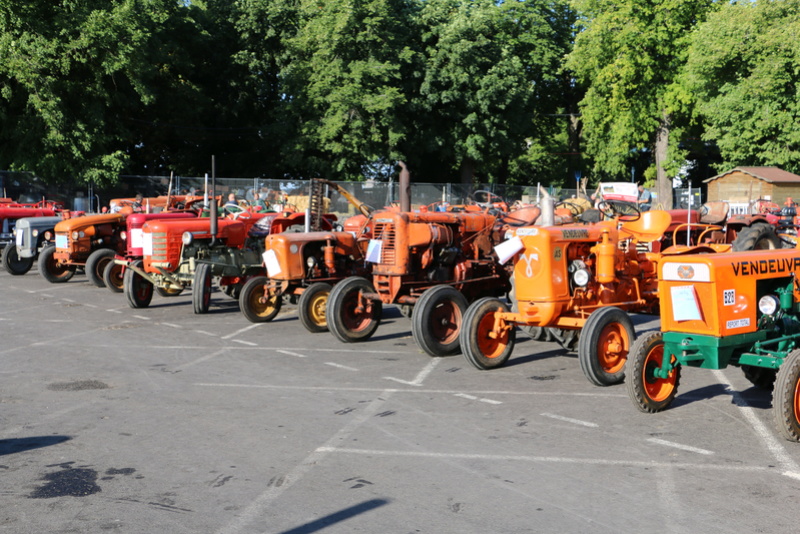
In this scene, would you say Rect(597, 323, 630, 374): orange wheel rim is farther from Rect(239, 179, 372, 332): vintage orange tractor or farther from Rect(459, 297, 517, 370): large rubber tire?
Rect(239, 179, 372, 332): vintage orange tractor

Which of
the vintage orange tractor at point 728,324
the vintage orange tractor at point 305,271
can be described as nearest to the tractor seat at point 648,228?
the vintage orange tractor at point 728,324

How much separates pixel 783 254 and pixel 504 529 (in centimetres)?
347

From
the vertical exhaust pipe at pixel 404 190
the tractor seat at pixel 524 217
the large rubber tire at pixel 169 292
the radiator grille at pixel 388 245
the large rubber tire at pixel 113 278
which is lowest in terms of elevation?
the large rubber tire at pixel 169 292

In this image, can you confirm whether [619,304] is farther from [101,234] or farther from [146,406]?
[101,234]

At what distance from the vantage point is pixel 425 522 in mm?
4586

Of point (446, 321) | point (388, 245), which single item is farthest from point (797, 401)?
point (388, 245)

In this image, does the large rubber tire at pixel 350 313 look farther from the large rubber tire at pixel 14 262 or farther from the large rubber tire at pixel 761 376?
the large rubber tire at pixel 14 262

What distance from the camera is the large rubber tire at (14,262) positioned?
1956cm

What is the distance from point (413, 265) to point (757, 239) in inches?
275

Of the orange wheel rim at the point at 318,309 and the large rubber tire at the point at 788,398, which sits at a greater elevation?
the orange wheel rim at the point at 318,309

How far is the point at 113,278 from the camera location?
1598 centimetres

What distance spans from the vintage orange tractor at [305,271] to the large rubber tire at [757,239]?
6.41 meters

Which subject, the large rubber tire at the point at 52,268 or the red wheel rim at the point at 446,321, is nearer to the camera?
the red wheel rim at the point at 446,321

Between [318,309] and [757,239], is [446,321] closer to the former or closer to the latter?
[318,309]
